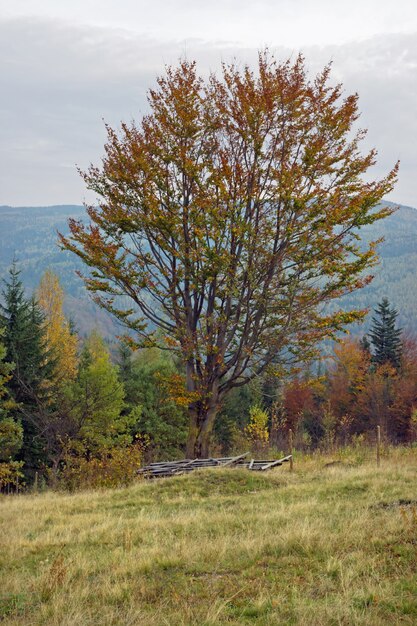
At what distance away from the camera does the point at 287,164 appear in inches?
572

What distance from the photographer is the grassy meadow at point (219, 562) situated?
5.09 m

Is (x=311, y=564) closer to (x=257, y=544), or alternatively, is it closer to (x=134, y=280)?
(x=257, y=544)

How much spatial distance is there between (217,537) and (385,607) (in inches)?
129

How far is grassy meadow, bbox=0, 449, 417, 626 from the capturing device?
5.09m

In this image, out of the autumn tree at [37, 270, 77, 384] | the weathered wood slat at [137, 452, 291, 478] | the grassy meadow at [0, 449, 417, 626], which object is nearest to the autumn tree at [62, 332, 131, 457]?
the autumn tree at [37, 270, 77, 384]

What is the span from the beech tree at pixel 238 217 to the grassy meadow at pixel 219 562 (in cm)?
454

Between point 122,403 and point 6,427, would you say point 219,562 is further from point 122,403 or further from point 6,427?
point 122,403

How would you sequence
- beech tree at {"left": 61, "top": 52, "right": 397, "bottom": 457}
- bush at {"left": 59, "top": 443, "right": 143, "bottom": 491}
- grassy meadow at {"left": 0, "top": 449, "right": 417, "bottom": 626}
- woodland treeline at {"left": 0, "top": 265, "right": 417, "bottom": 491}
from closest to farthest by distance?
grassy meadow at {"left": 0, "top": 449, "right": 417, "bottom": 626} → beech tree at {"left": 61, "top": 52, "right": 397, "bottom": 457} → bush at {"left": 59, "top": 443, "right": 143, "bottom": 491} → woodland treeline at {"left": 0, "top": 265, "right": 417, "bottom": 491}

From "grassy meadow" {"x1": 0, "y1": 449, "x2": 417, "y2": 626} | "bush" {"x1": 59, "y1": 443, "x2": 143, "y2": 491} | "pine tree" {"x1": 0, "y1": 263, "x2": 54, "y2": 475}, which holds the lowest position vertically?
"bush" {"x1": 59, "y1": 443, "x2": 143, "y2": 491}

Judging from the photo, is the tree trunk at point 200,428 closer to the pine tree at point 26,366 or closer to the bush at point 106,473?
the bush at point 106,473

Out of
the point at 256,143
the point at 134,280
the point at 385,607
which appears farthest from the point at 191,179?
the point at 385,607

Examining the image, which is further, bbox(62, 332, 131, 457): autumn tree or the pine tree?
bbox(62, 332, 131, 457): autumn tree

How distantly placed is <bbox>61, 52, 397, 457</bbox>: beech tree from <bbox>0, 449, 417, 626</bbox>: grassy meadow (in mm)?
4540

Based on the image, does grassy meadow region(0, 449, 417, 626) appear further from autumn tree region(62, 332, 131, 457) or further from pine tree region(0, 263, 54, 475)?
autumn tree region(62, 332, 131, 457)
